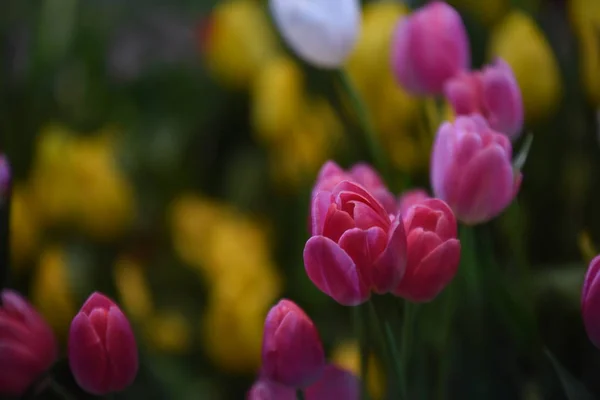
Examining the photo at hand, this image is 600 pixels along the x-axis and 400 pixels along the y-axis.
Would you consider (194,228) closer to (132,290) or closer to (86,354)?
(132,290)

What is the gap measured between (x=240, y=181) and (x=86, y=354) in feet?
1.30

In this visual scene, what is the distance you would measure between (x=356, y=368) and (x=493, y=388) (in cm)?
8

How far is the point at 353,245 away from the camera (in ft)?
0.77

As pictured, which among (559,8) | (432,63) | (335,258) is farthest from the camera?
(559,8)

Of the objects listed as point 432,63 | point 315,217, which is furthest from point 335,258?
point 432,63

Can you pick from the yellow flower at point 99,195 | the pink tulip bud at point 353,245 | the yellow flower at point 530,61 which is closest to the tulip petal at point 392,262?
the pink tulip bud at point 353,245

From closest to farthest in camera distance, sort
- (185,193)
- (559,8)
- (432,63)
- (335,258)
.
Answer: (335,258), (432,63), (559,8), (185,193)

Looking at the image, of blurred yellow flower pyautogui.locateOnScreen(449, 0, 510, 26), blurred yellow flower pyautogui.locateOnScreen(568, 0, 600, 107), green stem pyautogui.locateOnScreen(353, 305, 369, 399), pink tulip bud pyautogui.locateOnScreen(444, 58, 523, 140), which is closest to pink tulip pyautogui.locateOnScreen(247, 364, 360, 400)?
green stem pyautogui.locateOnScreen(353, 305, 369, 399)

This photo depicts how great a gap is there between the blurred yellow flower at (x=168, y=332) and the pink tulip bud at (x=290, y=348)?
0.72ft

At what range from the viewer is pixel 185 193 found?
2.15ft

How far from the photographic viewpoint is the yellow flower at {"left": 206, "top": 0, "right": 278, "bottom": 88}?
616mm

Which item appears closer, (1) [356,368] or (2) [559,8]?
(1) [356,368]

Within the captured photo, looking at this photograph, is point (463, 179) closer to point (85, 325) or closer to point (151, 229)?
point (85, 325)

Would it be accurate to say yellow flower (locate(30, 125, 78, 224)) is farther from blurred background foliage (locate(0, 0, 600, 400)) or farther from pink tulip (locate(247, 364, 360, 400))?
pink tulip (locate(247, 364, 360, 400))
